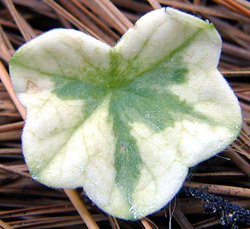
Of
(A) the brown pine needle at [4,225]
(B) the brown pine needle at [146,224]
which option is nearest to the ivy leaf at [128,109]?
(B) the brown pine needle at [146,224]

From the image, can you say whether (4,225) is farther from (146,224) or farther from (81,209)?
(146,224)

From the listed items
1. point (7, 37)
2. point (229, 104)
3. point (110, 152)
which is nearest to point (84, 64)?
point (110, 152)

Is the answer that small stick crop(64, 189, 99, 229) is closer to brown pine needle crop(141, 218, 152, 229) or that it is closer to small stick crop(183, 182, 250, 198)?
brown pine needle crop(141, 218, 152, 229)

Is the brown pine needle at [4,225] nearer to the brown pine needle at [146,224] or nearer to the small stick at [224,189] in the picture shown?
the brown pine needle at [146,224]

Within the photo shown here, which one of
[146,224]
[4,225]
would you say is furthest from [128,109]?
[4,225]

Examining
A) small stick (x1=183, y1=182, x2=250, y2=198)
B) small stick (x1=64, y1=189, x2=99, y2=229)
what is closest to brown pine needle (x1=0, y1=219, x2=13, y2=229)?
small stick (x1=64, y1=189, x2=99, y2=229)

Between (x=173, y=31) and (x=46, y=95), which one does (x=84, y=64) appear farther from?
(x=173, y=31)
